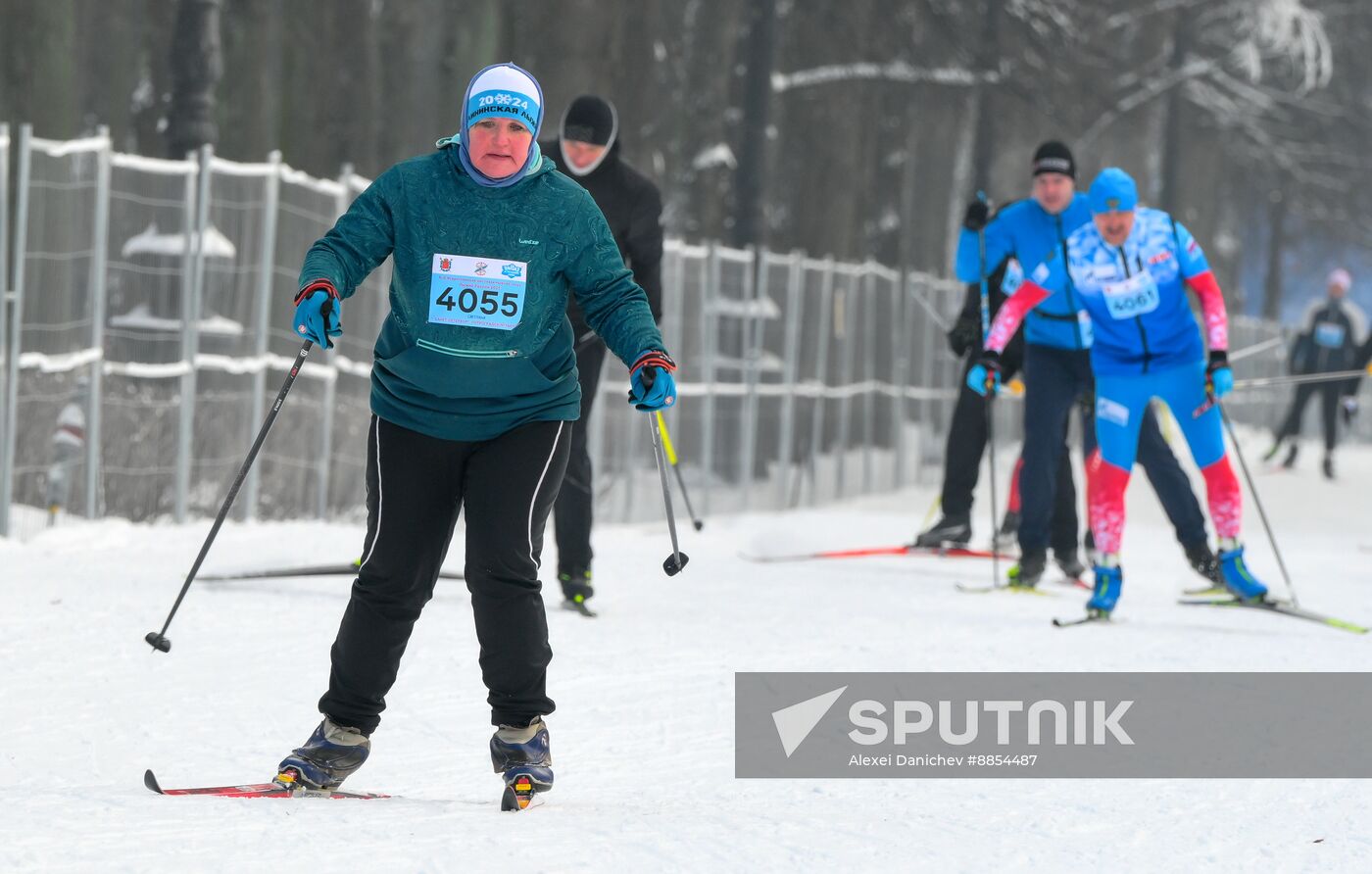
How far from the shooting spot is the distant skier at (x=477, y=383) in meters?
4.45

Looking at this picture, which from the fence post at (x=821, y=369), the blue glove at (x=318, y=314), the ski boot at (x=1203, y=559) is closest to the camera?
the blue glove at (x=318, y=314)

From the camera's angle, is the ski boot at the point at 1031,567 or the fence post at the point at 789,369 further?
the fence post at the point at 789,369

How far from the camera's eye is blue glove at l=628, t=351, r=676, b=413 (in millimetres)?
4523

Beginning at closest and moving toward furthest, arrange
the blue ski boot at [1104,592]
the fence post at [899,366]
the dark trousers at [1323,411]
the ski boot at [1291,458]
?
the blue ski boot at [1104,592]
the fence post at [899,366]
the dark trousers at [1323,411]
the ski boot at [1291,458]

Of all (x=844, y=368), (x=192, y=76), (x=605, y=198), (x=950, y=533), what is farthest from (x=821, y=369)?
(x=605, y=198)

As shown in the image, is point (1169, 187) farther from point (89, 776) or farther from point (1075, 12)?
point (89, 776)

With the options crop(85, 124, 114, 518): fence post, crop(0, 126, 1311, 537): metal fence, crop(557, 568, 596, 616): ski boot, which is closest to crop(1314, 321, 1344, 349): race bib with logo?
crop(0, 126, 1311, 537): metal fence

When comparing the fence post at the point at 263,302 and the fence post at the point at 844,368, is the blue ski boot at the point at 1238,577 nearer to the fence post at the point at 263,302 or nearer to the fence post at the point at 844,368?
the fence post at the point at 263,302

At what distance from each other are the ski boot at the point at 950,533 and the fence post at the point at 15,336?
4.74 m

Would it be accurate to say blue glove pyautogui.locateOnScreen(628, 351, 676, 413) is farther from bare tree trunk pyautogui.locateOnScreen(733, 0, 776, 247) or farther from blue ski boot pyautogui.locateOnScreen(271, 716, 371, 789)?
bare tree trunk pyautogui.locateOnScreen(733, 0, 776, 247)

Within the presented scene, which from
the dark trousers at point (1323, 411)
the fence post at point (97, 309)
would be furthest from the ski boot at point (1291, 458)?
Answer: the fence post at point (97, 309)

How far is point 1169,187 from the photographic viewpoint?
95.2 ft

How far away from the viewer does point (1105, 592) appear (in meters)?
8.23

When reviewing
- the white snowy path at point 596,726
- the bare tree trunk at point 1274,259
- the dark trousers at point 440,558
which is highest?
the bare tree trunk at point 1274,259
